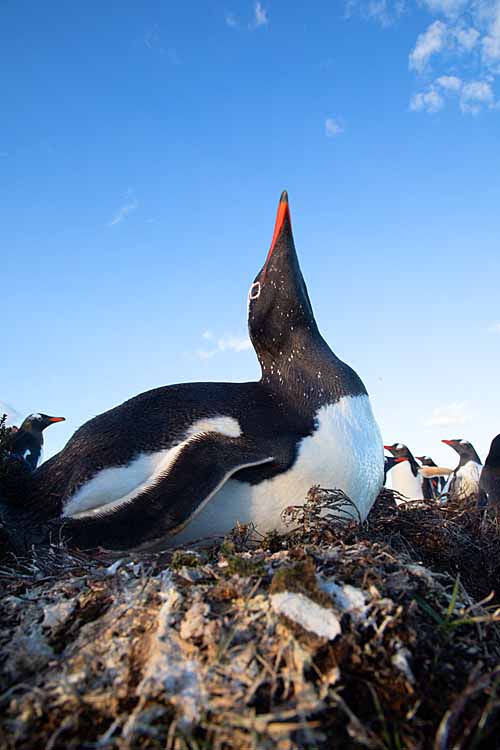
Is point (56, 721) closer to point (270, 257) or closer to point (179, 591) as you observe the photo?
point (179, 591)

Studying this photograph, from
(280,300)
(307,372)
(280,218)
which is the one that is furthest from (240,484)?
(280,218)

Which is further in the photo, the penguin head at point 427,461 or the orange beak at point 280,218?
the penguin head at point 427,461

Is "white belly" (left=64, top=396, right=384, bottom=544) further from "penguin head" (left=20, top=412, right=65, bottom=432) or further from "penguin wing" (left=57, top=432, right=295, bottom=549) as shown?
"penguin head" (left=20, top=412, right=65, bottom=432)

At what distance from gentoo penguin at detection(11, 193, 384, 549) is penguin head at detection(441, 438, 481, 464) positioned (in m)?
12.6

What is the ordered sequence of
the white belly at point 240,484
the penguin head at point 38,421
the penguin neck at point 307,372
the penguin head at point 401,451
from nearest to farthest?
the white belly at point 240,484 → the penguin neck at point 307,372 → the penguin head at point 38,421 → the penguin head at point 401,451

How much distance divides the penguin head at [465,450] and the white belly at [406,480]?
295cm

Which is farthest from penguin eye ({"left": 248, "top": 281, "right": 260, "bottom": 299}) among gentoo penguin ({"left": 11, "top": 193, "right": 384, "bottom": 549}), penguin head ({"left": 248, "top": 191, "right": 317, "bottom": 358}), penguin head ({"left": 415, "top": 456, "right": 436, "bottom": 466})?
penguin head ({"left": 415, "top": 456, "right": 436, "bottom": 466})

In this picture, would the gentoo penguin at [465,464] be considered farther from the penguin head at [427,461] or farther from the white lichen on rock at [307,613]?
the white lichen on rock at [307,613]

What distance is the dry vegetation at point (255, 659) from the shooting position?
1148mm

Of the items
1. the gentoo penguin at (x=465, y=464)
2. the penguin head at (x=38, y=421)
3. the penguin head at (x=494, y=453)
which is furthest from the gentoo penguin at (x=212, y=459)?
the gentoo penguin at (x=465, y=464)

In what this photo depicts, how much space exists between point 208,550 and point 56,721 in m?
1.13

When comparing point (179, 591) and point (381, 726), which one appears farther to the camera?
point (179, 591)

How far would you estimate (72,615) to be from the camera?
1681 mm

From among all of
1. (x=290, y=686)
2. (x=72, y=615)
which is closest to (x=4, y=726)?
(x=72, y=615)
